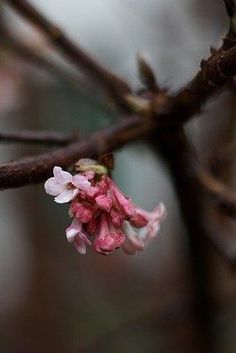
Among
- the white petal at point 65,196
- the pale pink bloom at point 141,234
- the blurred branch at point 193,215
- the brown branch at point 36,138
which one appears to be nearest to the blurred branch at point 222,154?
the blurred branch at point 193,215

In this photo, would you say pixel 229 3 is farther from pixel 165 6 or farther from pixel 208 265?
pixel 165 6

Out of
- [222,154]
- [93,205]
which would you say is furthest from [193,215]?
[93,205]

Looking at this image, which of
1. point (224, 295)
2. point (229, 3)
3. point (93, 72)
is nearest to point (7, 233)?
point (224, 295)

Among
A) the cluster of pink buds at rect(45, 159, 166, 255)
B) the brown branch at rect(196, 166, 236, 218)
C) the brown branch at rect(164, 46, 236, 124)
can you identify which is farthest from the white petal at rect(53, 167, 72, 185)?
the brown branch at rect(196, 166, 236, 218)

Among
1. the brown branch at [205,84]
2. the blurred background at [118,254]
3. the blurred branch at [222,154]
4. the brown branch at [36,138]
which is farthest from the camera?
the blurred background at [118,254]

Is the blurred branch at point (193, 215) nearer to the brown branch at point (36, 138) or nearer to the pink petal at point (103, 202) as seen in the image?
the brown branch at point (36, 138)
